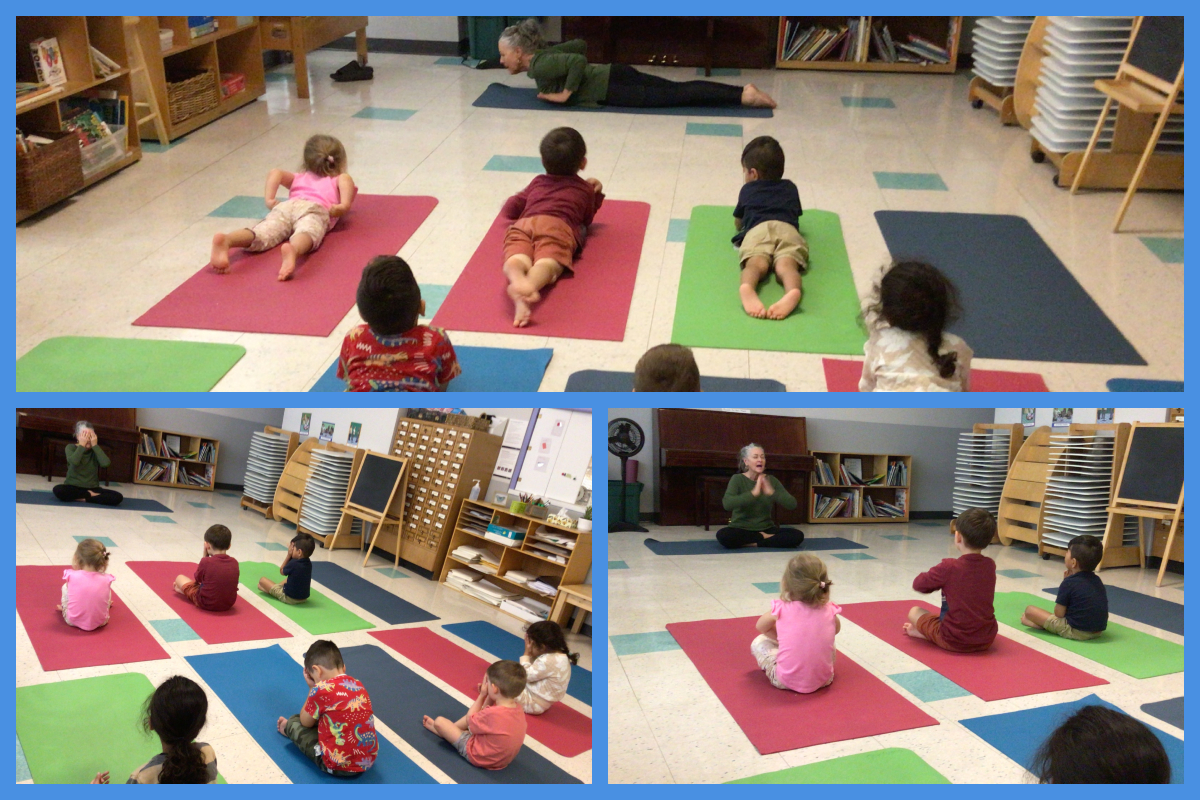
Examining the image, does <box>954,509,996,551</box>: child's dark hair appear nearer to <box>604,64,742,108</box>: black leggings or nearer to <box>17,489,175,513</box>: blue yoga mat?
<box>17,489,175,513</box>: blue yoga mat

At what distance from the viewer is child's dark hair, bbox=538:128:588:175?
15.1 ft

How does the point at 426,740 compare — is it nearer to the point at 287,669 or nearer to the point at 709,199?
the point at 287,669

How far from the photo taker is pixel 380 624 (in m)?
2.29

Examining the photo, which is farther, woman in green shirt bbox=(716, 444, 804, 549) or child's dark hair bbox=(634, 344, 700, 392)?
child's dark hair bbox=(634, 344, 700, 392)

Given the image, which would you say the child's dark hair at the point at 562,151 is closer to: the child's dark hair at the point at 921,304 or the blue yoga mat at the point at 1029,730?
the child's dark hair at the point at 921,304

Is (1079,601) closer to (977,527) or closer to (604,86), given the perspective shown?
(977,527)

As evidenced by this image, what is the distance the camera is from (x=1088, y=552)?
196 centimetres

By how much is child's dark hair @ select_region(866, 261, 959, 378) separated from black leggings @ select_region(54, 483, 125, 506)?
1.98 metres

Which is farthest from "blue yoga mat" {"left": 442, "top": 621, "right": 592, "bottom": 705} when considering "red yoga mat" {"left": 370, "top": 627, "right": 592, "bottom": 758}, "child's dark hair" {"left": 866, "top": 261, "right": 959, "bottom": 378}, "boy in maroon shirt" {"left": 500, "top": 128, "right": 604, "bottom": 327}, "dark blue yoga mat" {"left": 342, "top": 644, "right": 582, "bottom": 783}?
"boy in maroon shirt" {"left": 500, "top": 128, "right": 604, "bottom": 327}

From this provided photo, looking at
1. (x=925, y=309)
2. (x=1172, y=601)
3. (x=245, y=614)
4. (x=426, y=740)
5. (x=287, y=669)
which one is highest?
(x=925, y=309)

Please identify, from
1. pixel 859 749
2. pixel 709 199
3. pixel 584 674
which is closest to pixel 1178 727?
pixel 859 749

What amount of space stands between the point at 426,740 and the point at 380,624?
28cm

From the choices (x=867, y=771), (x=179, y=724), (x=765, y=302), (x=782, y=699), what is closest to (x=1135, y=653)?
(x=867, y=771)

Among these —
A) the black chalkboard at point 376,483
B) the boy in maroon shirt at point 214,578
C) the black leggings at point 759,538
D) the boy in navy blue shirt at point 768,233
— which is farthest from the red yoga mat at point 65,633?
the boy in navy blue shirt at point 768,233
